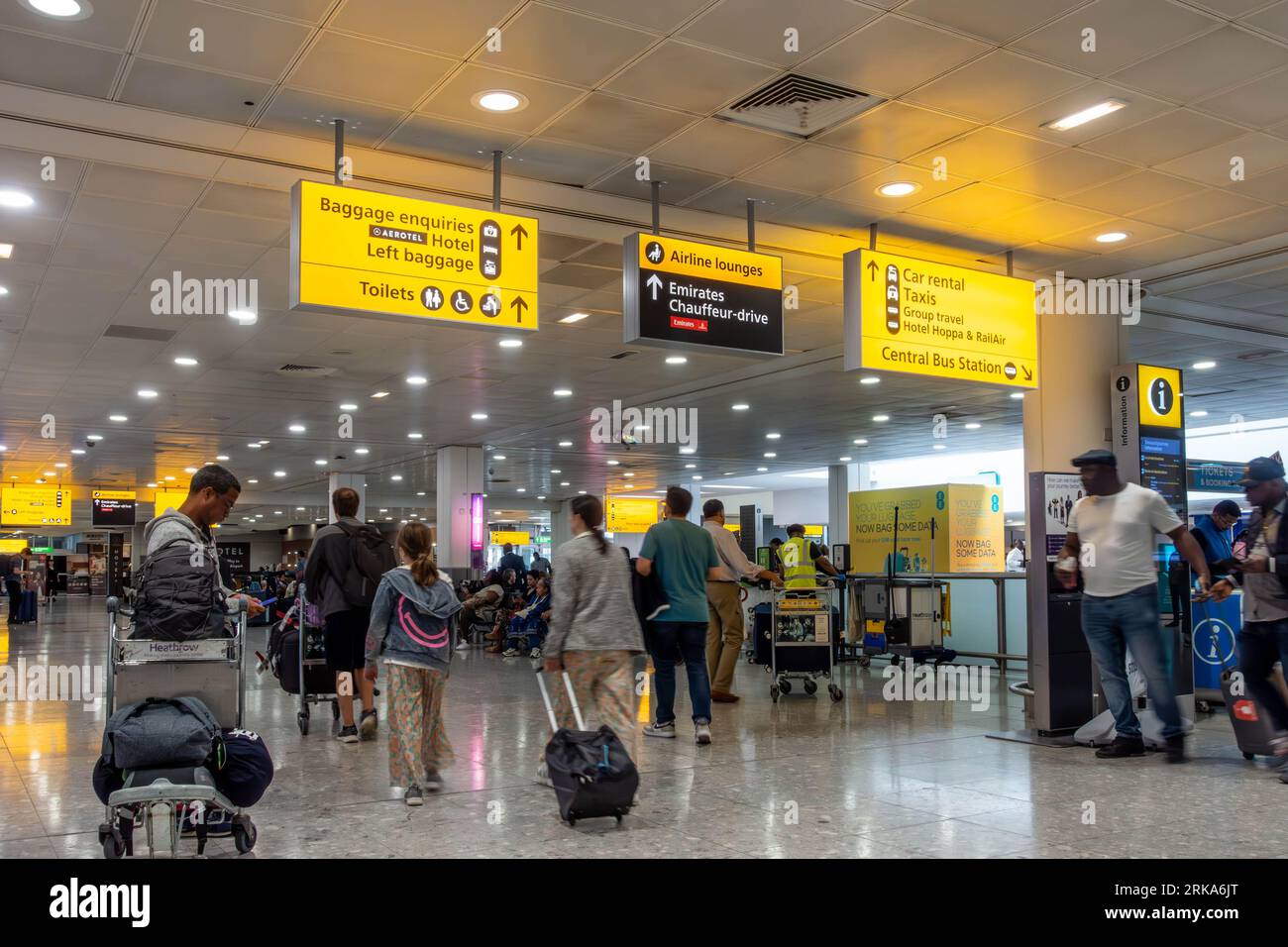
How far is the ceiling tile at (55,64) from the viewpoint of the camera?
5074 millimetres

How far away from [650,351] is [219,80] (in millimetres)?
7443

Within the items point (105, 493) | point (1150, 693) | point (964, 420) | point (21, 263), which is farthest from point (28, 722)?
point (105, 493)

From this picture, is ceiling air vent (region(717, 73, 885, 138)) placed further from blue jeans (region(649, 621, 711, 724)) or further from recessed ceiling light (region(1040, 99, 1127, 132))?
blue jeans (region(649, 621, 711, 724))

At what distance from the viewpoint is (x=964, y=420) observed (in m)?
→ 19.2

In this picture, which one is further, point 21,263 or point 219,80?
point 21,263

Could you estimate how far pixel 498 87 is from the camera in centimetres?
569

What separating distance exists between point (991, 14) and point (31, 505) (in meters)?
27.8

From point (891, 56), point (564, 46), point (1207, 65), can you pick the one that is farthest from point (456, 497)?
point (1207, 65)

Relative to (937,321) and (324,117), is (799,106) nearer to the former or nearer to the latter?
(937,321)

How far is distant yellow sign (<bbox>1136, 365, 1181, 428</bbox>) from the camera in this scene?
844 centimetres

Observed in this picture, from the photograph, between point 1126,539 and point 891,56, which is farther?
point 1126,539

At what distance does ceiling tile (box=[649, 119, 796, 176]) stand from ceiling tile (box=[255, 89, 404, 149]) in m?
1.67

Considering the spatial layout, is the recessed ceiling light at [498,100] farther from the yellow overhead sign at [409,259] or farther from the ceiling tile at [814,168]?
the ceiling tile at [814,168]
